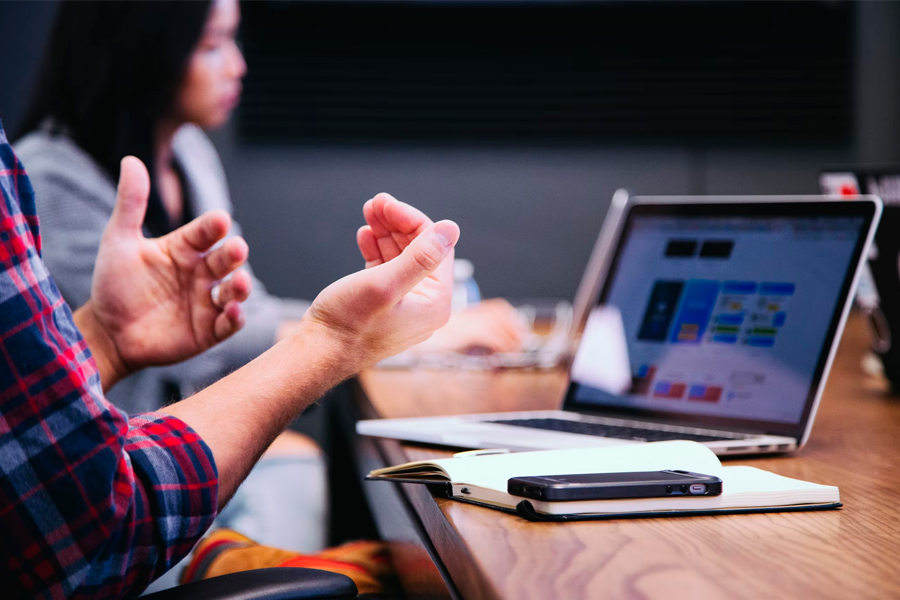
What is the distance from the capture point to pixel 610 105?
10.5 ft

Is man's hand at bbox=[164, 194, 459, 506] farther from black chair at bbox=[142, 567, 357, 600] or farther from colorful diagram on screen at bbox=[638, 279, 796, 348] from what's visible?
colorful diagram on screen at bbox=[638, 279, 796, 348]

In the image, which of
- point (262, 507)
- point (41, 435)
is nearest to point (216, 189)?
point (262, 507)

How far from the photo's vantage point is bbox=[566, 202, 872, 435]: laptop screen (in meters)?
0.95

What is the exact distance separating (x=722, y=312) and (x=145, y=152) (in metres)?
1.34

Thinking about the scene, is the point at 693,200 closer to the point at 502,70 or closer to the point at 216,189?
the point at 216,189

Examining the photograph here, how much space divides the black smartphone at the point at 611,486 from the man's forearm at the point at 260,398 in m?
0.24

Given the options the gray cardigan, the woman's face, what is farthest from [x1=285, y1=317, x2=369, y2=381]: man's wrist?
the woman's face

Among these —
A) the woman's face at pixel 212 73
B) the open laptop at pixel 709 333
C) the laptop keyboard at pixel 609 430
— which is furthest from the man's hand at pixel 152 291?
the woman's face at pixel 212 73

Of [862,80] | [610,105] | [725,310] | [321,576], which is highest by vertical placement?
[862,80]

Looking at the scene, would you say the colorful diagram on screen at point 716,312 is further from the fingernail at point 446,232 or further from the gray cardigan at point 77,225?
the gray cardigan at point 77,225

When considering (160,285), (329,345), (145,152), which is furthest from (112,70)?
(329,345)

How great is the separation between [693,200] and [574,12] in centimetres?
217

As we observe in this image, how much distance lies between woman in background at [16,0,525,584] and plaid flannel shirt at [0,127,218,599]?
98 centimetres

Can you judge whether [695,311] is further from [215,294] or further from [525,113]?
[525,113]
